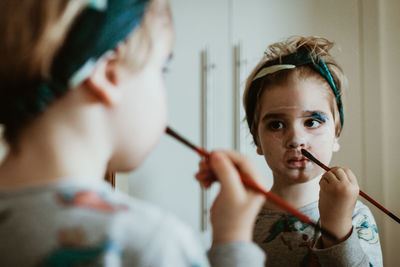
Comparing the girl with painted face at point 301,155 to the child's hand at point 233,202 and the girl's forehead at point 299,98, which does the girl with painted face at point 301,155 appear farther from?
the child's hand at point 233,202

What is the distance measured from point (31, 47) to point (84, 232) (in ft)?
0.57

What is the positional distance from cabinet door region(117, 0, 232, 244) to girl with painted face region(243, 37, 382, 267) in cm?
68

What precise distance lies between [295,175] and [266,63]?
0.95 ft

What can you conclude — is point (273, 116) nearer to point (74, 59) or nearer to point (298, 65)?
point (298, 65)

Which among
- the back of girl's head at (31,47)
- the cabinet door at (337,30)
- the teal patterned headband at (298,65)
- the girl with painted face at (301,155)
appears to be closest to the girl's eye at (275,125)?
the girl with painted face at (301,155)

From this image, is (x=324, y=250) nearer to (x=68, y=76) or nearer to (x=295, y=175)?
(x=295, y=175)

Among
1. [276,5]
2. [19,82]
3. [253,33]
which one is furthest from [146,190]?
[19,82]

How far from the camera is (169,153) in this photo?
1.73 metres

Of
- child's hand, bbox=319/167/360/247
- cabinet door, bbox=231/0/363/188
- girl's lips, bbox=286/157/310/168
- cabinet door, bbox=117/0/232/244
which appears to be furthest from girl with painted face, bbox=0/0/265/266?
cabinet door, bbox=231/0/363/188

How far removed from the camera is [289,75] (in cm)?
99

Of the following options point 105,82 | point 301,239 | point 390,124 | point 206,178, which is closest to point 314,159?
point 301,239

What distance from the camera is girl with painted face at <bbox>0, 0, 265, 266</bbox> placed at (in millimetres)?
357

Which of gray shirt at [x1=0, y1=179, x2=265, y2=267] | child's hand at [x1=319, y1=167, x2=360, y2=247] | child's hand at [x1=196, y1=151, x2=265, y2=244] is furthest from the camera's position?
child's hand at [x1=319, y1=167, x2=360, y2=247]

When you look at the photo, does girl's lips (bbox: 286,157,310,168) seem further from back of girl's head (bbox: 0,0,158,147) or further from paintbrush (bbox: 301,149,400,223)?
back of girl's head (bbox: 0,0,158,147)
